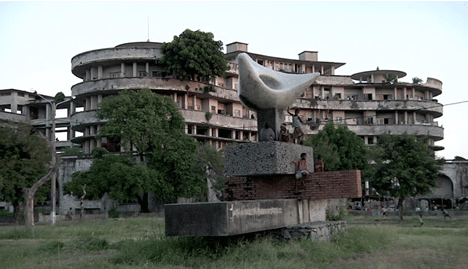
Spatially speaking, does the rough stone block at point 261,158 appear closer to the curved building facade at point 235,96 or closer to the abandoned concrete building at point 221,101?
the abandoned concrete building at point 221,101

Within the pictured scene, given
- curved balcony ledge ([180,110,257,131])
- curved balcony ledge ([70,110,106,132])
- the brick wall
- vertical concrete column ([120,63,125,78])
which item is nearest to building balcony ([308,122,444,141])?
curved balcony ledge ([180,110,257,131])

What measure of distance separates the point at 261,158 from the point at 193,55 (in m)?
32.4

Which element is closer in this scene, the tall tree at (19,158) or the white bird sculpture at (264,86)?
the white bird sculpture at (264,86)

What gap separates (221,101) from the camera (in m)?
53.9

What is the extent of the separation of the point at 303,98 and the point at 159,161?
84.6 feet

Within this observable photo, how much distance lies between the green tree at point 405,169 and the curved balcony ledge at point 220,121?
57.0 feet

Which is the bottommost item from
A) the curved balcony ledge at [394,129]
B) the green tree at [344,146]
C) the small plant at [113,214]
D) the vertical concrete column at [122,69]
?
the small plant at [113,214]

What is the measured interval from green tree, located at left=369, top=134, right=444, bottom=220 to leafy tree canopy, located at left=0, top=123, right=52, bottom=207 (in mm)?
22952

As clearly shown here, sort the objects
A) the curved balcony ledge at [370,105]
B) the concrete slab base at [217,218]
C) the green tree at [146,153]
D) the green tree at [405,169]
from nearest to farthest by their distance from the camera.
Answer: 1. the concrete slab base at [217,218]
2. the green tree at [405,169]
3. the green tree at [146,153]
4. the curved balcony ledge at [370,105]

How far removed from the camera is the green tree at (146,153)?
123 ft

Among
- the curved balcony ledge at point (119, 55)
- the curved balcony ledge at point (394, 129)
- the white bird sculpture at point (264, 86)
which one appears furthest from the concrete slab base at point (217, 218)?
the curved balcony ledge at point (394, 129)

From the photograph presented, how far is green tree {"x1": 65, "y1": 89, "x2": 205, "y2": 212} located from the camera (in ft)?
123

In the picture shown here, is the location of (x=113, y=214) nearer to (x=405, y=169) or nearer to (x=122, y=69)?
(x=122, y=69)

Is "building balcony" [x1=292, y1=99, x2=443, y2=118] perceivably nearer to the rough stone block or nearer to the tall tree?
the tall tree
